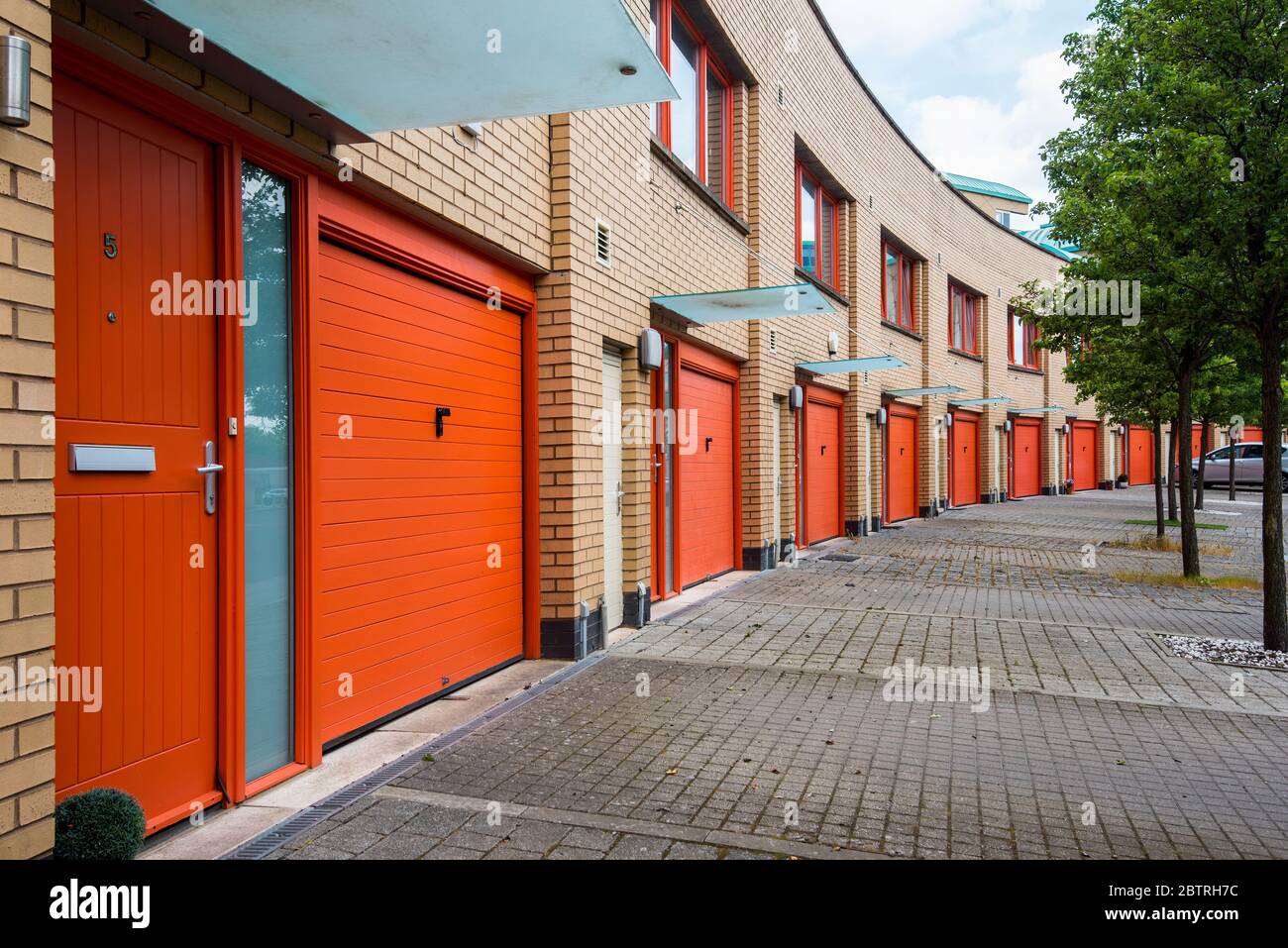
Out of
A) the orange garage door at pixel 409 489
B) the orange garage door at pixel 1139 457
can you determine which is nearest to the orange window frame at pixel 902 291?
the orange garage door at pixel 409 489

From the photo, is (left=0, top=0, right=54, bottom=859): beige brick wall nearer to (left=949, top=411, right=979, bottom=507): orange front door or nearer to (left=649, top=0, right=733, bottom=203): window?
(left=649, top=0, right=733, bottom=203): window

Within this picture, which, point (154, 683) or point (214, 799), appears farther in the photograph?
point (214, 799)

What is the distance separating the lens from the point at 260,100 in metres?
3.78

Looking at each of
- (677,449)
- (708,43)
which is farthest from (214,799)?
(708,43)

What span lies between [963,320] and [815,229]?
37.2 ft

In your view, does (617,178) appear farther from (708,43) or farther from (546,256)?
(708,43)

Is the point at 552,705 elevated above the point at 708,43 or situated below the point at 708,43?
below

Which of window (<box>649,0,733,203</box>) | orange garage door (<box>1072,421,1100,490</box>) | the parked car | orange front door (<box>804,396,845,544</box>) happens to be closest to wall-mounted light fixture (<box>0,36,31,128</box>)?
window (<box>649,0,733,203</box>)

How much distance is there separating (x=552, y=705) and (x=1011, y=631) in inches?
178

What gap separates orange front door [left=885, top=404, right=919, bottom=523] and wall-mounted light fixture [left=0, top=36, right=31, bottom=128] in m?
17.6

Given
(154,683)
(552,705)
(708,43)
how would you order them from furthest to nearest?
(708,43) < (552,705) < (154,683)

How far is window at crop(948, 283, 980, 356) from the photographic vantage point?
23.5 meters

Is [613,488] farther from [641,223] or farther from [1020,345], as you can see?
[1020,345]

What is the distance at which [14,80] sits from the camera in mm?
2383
